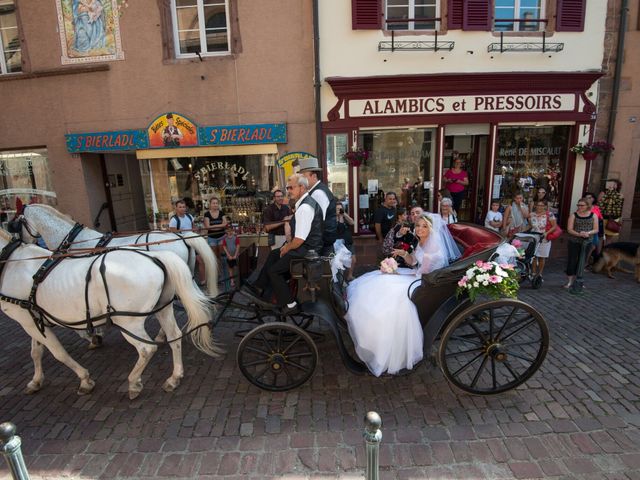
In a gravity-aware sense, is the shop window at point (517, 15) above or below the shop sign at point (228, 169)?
above

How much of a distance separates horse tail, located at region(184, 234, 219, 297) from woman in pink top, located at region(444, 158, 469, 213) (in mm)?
5917

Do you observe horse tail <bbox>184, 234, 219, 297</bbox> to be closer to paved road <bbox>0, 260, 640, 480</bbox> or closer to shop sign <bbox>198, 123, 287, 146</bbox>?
paved road <bbox>0, 260, 640, 480</bbox>

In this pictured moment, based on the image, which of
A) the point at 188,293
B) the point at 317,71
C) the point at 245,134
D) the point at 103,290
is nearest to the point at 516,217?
the point at 317,71

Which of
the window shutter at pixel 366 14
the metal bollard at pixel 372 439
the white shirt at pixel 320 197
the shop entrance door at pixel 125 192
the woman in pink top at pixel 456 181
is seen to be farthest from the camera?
the shop entrance door at pixel 125 192

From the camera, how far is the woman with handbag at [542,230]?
6.79m

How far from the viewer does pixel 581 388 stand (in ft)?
11.6

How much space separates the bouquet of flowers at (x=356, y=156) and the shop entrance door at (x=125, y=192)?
18.3 feet

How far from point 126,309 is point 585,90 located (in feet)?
31.3

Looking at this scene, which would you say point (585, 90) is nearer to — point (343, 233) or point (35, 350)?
point (343, 233)

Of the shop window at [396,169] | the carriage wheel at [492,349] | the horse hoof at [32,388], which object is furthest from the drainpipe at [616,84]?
the horse hoof at [32,388]

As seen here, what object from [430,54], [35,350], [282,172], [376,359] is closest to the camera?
[376,359]

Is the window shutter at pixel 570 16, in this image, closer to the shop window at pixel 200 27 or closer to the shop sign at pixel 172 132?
the shop window at pixel 200 27

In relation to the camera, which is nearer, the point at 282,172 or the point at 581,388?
the point at 581,388

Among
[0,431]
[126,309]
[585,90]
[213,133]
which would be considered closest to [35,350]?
[126,309]
